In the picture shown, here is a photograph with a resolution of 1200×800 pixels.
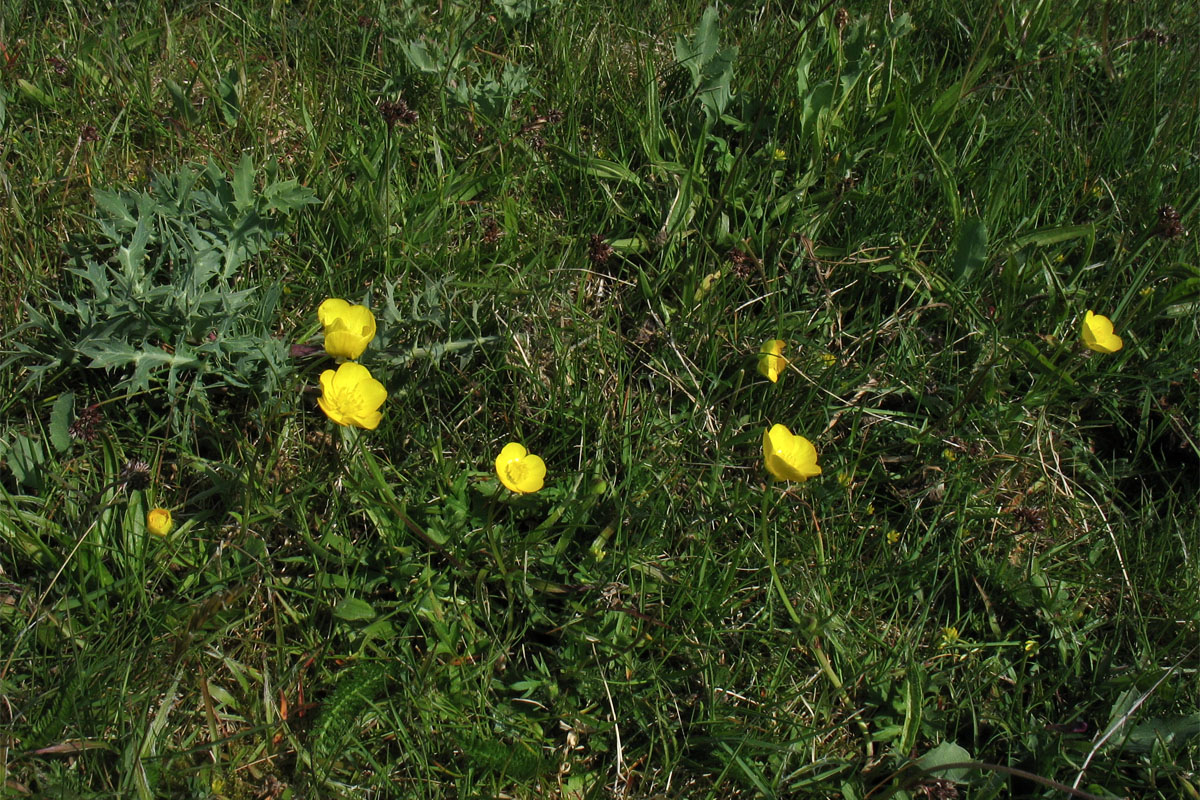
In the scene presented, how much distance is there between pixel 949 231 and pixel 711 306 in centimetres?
86

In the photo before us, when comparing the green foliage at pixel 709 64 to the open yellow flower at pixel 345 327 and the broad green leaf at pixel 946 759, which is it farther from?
the broad green leaf at pixel 946 759

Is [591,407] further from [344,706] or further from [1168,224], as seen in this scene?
[1168,224]

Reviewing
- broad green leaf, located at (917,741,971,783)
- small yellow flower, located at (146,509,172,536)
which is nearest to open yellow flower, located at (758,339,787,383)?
broad green leaf, located at (917,741,971,783)

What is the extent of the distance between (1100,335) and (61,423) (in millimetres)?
2709

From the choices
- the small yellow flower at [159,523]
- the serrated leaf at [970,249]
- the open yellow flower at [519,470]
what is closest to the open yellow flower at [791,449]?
the open yellow flower at [519,470]

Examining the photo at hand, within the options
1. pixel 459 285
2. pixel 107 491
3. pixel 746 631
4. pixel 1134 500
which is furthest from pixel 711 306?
pixel 107 491

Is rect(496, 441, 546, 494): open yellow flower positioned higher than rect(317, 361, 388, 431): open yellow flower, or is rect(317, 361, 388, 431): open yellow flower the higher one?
rect(317, 361, 388, 431): open yellow flower

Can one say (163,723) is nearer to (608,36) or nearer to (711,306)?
(711,306)

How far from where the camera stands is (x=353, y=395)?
6.83ft

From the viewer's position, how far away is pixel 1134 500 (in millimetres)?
2609

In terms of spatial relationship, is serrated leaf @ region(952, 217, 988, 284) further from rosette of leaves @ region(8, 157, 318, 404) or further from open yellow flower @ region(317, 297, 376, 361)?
rosette of leaves @ region(8, 157, 318, 404)

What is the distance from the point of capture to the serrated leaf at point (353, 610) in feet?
6.60

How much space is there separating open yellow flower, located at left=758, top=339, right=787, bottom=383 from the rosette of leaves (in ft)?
4.08

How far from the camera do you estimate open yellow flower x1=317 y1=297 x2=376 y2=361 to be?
6.77ft
